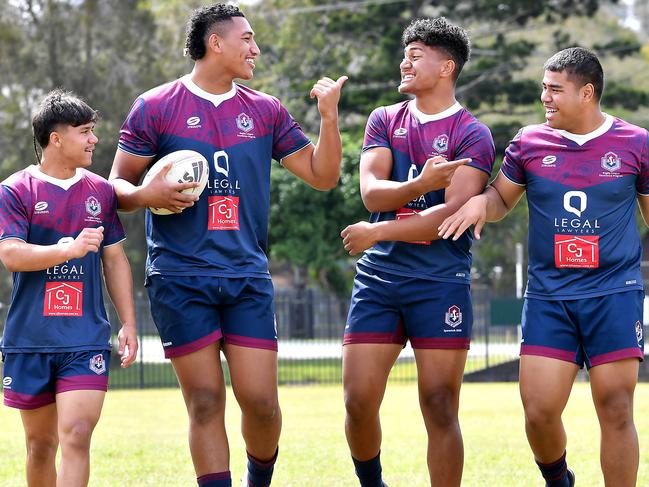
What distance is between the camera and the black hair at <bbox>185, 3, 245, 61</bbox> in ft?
22.5

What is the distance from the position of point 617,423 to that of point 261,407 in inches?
80.0

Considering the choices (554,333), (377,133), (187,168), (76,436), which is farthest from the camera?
(377,133)

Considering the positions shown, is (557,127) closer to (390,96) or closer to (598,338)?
(598,338)

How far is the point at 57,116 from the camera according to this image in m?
6.67

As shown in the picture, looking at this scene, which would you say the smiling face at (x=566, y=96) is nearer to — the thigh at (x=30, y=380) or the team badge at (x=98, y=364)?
the team badge at (x=98, y=364)

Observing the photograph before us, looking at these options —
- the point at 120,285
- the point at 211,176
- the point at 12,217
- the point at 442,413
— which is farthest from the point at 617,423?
the point at 12,217

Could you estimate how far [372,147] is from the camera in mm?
7168

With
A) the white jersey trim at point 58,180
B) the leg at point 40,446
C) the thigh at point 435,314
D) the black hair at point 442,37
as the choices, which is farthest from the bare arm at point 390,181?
the leg at point 40,446

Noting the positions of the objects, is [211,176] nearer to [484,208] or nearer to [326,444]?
[484,208]

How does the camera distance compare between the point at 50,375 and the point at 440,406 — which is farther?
the point at 440,406

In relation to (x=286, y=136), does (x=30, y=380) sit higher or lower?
lower

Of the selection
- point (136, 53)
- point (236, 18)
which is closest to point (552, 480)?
point (236, 18)

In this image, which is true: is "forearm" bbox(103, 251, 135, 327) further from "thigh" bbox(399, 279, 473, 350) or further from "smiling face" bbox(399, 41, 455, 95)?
"smiling face" bbox(399, 41, 455, 95)

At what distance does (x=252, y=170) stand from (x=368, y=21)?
32.5 metres
